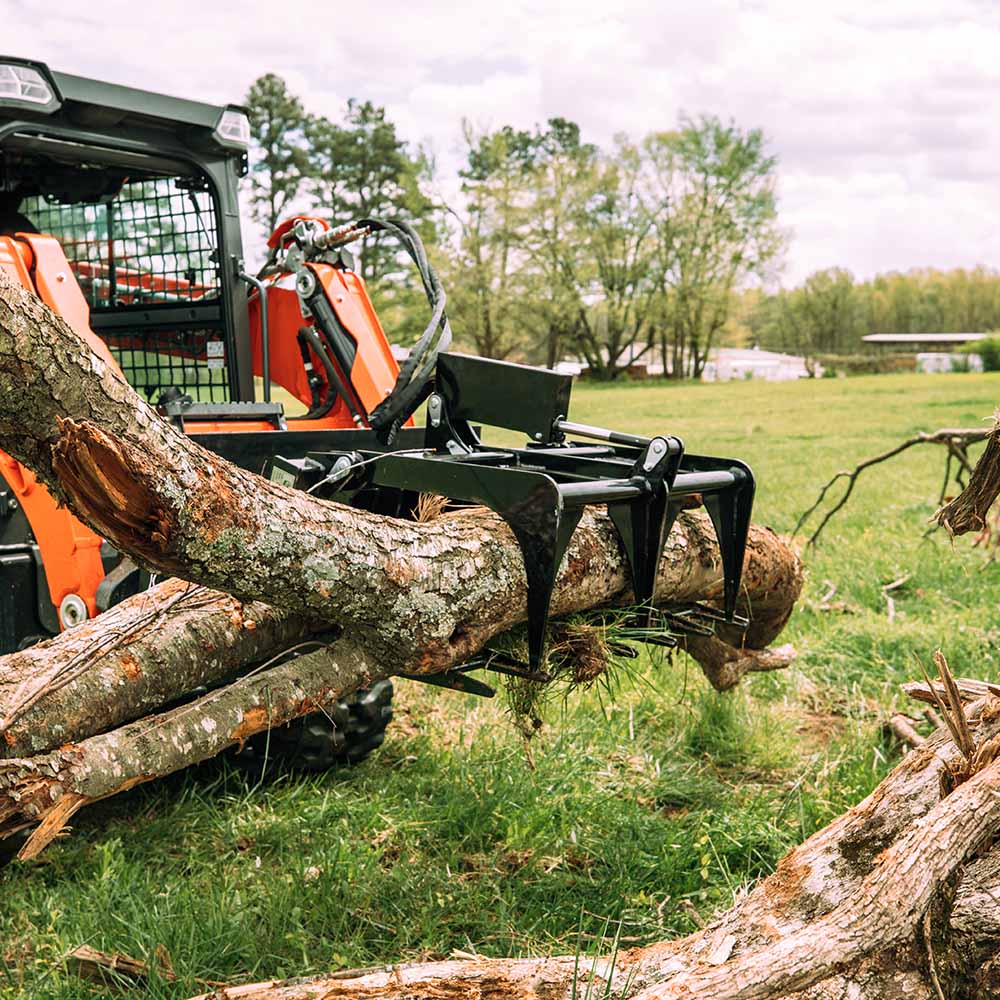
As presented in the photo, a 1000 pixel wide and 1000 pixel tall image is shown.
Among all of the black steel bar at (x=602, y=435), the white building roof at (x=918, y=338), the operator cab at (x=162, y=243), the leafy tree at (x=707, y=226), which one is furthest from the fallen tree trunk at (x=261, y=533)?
the white building roof at (x=918, y=338)

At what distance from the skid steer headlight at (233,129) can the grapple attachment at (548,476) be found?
67.6 inches

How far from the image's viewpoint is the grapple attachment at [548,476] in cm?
246

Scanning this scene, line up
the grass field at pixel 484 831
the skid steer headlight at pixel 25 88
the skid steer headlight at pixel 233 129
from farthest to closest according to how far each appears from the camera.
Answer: the skid steer headlight at pixel 233 129
the skid steer headlight at pixel 25 88
the grass field at pixel 484 831

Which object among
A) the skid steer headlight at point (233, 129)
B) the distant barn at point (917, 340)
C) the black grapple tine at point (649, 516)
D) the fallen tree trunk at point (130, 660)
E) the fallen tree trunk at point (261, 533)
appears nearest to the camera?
the fallen tree trunk at point (261, 533)

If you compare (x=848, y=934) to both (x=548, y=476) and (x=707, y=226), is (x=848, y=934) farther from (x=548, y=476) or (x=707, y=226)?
(x=707, y=226)

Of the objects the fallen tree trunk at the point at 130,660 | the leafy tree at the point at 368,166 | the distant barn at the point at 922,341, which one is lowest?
the fallen tree trunk at the point at 130,660

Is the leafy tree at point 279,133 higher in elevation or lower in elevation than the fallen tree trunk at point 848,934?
higher

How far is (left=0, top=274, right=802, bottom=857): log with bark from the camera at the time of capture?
1736 mm

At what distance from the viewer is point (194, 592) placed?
2557mm

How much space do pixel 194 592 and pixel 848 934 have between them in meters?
1.50

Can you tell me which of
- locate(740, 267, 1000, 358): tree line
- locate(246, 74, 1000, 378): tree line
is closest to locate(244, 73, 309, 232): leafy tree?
locate(246, 74, 1000, 378): tree line

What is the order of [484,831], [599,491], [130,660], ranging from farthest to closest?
[484,831]
[599,491]
[130,660]

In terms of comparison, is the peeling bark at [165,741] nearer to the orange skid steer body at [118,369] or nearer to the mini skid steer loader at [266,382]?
the mini skid steer loader at [266,382]

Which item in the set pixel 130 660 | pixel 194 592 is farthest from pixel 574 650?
pixel 130 660
